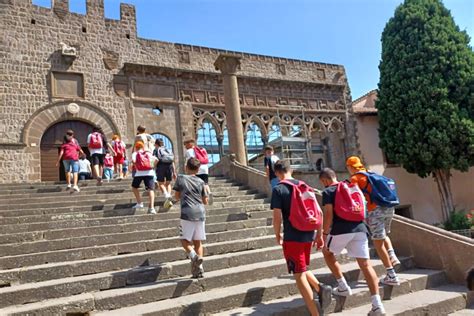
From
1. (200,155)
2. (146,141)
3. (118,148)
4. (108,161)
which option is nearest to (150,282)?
(200,155)

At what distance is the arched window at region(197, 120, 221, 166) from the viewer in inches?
703

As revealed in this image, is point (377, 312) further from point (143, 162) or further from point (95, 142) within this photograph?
point (95, 142)

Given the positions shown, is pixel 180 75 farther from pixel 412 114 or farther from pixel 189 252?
pixel 189 252

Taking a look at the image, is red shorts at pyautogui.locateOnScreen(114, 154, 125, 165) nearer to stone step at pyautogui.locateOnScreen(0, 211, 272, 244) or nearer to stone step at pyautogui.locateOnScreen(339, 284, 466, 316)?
stone step at pyautogui.locateOnScreen(0, 211, 272, 244)

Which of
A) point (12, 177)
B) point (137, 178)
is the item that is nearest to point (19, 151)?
point (12, 177)

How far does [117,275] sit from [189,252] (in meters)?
0.93

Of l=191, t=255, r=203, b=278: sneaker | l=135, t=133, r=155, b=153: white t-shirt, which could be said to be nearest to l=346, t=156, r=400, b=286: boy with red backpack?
l=191, t=255, r=203, b=278: sneaker

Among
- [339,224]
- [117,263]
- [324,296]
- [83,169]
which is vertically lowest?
[324,296]

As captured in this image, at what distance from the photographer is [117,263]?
5.27 m

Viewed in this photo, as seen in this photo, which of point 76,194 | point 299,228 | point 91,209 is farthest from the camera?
point 76,194

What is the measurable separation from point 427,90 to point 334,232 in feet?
49.0

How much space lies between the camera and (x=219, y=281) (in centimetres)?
499

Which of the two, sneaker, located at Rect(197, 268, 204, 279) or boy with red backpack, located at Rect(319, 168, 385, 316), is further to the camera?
sneaker, located at Rect(197, 268, 204, 279)

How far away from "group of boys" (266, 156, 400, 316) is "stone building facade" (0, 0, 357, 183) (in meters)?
12.6
